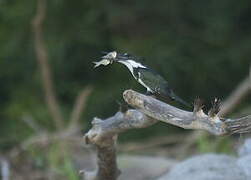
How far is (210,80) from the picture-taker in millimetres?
5902

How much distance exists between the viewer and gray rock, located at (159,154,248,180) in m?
2.99

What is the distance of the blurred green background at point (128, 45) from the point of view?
5.79m

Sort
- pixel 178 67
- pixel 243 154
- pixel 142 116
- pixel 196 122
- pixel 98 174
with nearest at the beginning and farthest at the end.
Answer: pixel 196 122, pixel 142 116, pixel 98 174, pixel 243 154, pixel 178 67

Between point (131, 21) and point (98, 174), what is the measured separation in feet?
10.4

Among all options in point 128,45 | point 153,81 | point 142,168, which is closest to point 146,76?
point 153,81

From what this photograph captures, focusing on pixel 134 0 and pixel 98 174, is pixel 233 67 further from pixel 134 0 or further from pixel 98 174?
pixel 98 174

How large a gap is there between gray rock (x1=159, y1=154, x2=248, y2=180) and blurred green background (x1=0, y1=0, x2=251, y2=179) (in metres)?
2.43

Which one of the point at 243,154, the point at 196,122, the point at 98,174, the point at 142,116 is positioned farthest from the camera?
the point at 243,154

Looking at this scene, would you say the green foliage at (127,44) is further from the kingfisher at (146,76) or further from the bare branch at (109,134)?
the kingfisher at (146,76)

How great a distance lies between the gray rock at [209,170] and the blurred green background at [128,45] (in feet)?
7.98

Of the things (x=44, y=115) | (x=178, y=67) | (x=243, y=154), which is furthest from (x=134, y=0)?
(x=243, y=154)

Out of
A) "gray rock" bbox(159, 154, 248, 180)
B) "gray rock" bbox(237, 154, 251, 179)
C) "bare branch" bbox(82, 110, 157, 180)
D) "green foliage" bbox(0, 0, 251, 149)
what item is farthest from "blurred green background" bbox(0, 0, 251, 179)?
"bare branch" bbox(82, 110, 157, 180)

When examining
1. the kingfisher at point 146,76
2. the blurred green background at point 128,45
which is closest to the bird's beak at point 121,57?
the kingfisher at point 146,76

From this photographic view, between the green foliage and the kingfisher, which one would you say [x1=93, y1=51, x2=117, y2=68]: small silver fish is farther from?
the green foliage
